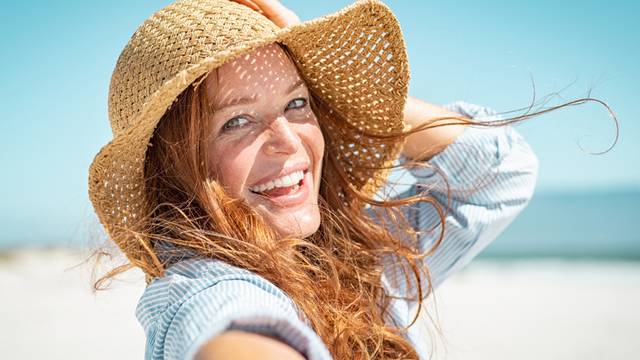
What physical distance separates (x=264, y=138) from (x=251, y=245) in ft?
1.20

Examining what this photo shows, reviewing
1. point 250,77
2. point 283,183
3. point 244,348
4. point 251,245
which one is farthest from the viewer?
point 283,183

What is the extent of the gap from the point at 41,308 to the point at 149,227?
23.9 ft

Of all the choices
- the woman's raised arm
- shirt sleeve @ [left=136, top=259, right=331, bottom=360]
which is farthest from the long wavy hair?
the woman's raised arm

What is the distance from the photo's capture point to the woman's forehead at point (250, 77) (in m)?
1.71

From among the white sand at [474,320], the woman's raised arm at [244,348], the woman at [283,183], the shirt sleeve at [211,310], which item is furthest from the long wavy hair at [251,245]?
the white sand at [474,320]

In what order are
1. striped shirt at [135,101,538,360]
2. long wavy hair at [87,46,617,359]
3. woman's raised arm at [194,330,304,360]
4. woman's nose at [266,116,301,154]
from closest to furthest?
woman's raised arm at [194,330,304,360]
long wavy hair at [87,46,617,359]
woman's nose at [266,116,301,154]
striped shirt at [135,101,538,360]

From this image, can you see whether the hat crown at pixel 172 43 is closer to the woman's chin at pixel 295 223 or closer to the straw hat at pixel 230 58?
the straw hat at pixel 230 58

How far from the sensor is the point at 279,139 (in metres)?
1.82

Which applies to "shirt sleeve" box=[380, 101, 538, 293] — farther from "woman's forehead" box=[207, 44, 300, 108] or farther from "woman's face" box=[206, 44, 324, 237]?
"woman's forehead" box=[207, 44, 300, 108]

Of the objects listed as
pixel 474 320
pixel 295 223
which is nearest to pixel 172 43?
pixel 295 223

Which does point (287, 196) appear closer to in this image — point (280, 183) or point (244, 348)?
point (280, 183)

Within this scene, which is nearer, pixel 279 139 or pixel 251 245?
pixel 251 245

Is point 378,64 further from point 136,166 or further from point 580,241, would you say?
point 580,241

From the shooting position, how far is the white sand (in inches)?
242
